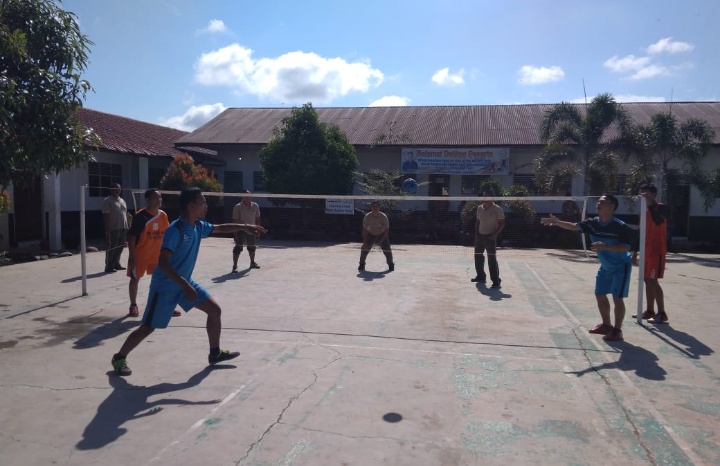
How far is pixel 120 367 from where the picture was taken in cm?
553

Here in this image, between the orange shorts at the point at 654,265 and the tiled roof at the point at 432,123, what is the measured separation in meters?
16.2

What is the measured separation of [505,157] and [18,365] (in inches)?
818

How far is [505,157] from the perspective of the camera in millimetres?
23734

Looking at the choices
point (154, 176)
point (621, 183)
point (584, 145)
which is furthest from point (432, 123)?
point (154, 176)

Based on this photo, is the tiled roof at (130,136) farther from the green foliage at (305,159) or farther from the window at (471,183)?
the window at (471,183)

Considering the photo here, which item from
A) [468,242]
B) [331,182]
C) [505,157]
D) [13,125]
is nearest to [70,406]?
[13,125]

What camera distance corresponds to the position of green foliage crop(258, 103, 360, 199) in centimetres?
2092

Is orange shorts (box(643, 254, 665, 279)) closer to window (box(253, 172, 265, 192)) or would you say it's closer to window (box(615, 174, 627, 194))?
window (box(615, 174, 627, 194))

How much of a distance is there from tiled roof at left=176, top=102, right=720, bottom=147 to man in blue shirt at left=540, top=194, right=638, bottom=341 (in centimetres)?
1712

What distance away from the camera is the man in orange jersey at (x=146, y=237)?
25.2 ft

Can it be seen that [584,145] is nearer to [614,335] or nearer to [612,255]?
[612,255]

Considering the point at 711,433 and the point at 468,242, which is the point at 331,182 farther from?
the point at 711,433

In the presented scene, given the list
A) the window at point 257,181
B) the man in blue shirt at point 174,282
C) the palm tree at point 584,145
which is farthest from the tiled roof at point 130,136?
the palm tree at point 584,145

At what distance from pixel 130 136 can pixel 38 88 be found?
56.7ft
